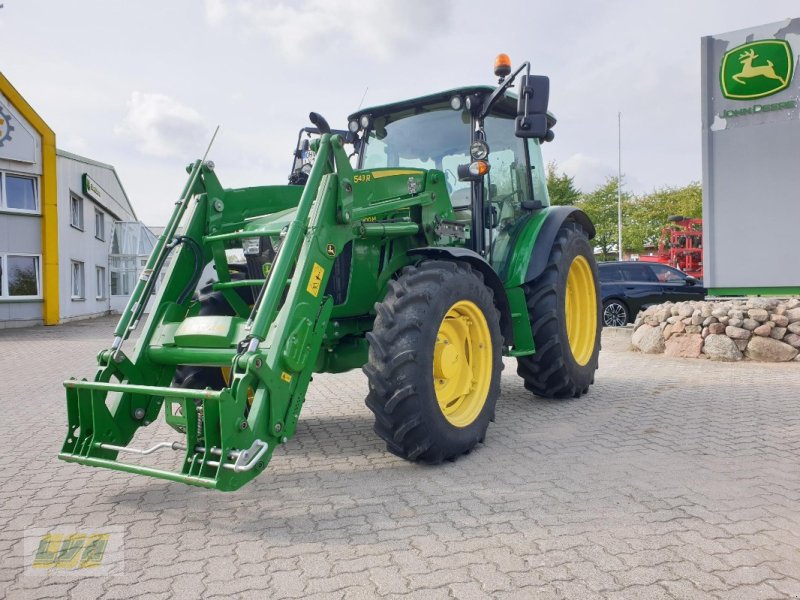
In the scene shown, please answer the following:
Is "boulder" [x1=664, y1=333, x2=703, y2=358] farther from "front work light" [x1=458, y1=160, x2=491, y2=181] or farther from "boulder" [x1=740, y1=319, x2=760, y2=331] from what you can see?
"front work light" [x1=458, y1=160, x2=491, y2=181]

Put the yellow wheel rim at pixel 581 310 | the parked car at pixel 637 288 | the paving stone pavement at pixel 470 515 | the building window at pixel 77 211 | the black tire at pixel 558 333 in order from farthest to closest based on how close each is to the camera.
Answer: the building window at pixel 77 211, the parked car at pixel 637 288, the yellow wheel rim at pixel 581 310, the black tire at pixel 558 333, the paving stone pavement at pixel 470 515

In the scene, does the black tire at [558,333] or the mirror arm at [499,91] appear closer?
the mirror arm at [499,91]

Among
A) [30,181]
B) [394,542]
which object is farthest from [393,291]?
[30,181]

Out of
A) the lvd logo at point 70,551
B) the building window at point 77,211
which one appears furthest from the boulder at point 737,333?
the building window at point 77,211

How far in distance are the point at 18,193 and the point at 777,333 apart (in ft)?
64.7

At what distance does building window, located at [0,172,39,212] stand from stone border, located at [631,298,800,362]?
59.0 feet

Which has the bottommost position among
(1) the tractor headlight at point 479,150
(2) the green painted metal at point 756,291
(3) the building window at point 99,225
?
(2) the green painted metal at point 756,291

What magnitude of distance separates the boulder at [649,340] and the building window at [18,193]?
17.5 m

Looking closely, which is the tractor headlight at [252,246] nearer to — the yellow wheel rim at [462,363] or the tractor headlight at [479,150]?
the yellow wheel rim at [462,363]

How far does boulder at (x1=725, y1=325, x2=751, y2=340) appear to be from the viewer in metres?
9.06

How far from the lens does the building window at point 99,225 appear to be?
25.4 metres

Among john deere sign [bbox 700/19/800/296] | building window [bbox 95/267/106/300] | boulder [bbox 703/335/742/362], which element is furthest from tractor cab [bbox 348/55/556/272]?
building window [bbox 95/267/106/300]

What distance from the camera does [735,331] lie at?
9125mm

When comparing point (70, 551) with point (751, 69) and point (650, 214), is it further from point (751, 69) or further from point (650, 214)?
point (650, 214)
